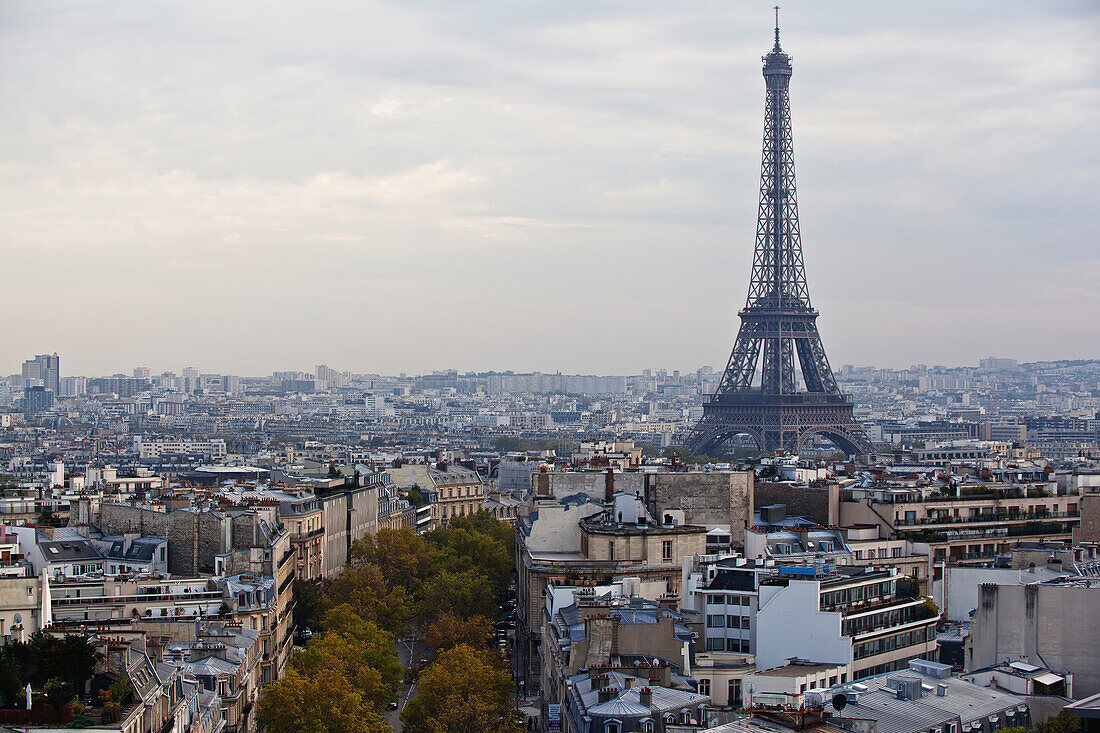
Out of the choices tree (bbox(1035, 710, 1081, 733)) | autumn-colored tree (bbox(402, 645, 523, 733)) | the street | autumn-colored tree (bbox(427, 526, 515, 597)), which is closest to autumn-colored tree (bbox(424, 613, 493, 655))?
the street

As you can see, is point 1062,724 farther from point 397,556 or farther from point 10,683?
point 397,556

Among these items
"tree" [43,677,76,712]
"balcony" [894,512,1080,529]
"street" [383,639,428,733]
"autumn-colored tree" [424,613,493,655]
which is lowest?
"street" [383,639,428,733]

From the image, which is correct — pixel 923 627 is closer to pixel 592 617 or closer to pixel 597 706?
pixel 592 617

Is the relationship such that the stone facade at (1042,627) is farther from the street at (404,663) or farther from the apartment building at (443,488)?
the apartment building at (443,488)

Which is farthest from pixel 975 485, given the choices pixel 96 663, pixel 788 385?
pixel 788 385

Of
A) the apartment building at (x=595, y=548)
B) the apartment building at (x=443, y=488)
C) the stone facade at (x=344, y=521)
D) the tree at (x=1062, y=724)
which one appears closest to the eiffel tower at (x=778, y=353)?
the apartment building at (x=443, y=488)

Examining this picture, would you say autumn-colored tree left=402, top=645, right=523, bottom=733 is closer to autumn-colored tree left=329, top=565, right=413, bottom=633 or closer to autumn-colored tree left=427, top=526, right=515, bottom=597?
autumn-colored tree left=329, top=565, right=413, bottom=633

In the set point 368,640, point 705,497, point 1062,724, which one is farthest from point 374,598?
point 1062,724
